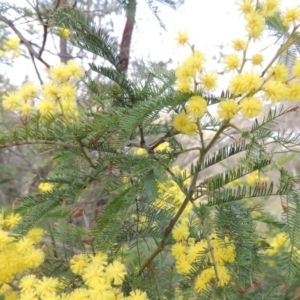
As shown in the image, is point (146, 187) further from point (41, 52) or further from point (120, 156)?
point (41, 52)

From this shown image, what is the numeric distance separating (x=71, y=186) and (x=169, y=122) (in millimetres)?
203

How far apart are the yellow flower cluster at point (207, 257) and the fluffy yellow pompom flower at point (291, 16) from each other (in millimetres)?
325

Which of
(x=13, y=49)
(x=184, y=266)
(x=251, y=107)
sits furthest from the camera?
(x=13, y=49)

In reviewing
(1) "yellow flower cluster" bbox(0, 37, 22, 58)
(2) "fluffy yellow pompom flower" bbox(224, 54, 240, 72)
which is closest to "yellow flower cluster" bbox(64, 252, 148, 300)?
(2) "fluffy yellow pompom flower" bbox(224, 54, 240, 72)

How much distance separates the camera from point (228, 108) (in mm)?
586

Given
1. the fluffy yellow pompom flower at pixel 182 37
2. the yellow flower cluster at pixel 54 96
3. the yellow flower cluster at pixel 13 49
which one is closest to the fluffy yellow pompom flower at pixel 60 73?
the yellow flower cluster at pixel 54 96

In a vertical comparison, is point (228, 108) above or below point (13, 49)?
below

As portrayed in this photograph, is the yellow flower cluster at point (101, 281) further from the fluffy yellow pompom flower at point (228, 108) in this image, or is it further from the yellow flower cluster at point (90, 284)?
the fluffy yellow pompom flower at point (228, 108)

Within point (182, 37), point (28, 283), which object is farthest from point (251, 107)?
point (28, 283)

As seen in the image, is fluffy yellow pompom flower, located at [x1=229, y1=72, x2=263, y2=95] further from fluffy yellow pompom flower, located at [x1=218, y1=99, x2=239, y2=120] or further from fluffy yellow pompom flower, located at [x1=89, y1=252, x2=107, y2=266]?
fluffy yellow pompom flower, located at [x1=89, y1=252, x2=107, y2=266]

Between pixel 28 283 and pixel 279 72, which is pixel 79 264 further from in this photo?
pixel 279 72

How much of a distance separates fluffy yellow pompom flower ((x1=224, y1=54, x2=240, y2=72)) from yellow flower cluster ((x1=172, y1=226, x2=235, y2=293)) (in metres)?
0.24

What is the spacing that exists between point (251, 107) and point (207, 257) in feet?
0.76

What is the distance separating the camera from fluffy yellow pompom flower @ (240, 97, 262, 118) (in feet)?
1.87
